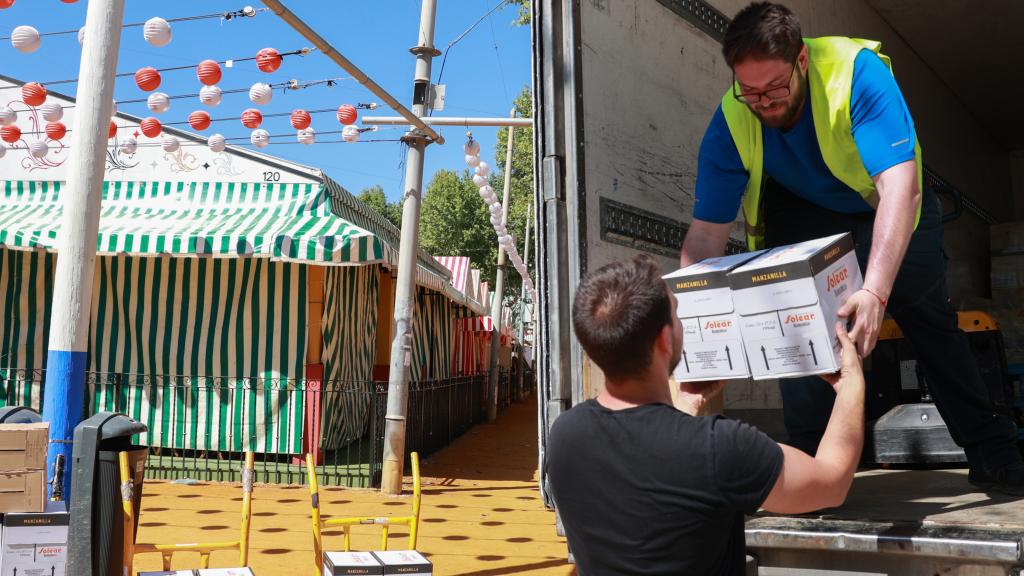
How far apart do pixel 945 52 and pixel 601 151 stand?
601 centimetres

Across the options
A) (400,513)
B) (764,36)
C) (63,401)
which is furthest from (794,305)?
(400,513)

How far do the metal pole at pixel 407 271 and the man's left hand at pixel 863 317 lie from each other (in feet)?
31.5

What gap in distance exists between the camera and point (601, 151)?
3572mm

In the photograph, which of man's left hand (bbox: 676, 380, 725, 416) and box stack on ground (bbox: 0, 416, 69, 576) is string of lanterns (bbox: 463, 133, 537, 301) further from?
man's left hand (bbox: 676, 380, 725, 416)

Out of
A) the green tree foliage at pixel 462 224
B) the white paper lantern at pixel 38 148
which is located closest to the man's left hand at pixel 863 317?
the white paper lantern at pixel 38 148

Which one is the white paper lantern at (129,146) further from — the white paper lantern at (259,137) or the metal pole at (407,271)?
the metal pole at (407,271)

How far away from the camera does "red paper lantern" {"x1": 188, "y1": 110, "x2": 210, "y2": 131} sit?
40.0 ft

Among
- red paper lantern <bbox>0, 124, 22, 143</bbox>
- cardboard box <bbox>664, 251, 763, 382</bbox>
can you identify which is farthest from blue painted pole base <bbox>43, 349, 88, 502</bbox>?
A: red paper lantern <bbox>0, 124, 22, 143</bbox>

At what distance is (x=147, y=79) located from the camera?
1150 centimetres

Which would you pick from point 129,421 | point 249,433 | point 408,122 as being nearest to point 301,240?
point 408,122

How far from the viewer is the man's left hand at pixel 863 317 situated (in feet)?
8.32

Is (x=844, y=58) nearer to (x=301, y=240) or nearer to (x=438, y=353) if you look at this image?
(x=301, y=240)

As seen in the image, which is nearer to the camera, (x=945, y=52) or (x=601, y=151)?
(x=601, y=151)

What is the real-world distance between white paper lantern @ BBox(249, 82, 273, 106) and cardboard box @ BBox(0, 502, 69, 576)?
8.11m
